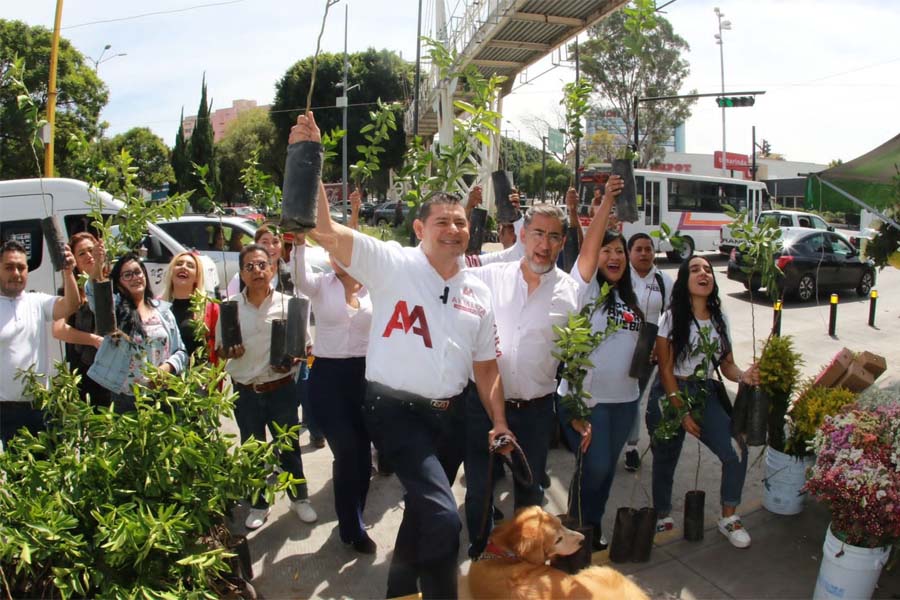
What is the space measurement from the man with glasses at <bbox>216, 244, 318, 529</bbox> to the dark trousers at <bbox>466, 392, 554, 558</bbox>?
1180mm

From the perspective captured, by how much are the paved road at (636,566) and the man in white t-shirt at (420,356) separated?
810 millimetres

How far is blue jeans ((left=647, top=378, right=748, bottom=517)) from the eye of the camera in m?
3.83

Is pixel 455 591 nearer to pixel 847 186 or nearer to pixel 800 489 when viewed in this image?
pixel 800 489

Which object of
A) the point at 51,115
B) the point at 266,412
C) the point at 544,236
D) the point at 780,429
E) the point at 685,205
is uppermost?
the point at 685,205

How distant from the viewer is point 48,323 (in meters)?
3.99

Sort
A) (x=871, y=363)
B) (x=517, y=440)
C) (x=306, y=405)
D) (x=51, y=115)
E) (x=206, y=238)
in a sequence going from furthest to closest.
→ 1. (x=206, y=238)
2. (x=306, y=405)
3. (x=51, y=115)
4. (x=871, y=363)
5. (x=517, y=440)

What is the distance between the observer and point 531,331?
131 inches

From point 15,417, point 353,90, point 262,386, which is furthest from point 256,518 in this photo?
point 353,90

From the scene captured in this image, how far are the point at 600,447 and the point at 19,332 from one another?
134 inches

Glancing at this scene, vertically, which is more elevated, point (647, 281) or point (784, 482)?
point (647, 281)

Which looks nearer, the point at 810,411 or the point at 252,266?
the point at 810,411

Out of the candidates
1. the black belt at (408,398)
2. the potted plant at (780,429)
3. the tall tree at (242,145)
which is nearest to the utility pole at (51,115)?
the black belt at (408,398)

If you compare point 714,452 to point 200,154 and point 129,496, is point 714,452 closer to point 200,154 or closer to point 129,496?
point 129,496

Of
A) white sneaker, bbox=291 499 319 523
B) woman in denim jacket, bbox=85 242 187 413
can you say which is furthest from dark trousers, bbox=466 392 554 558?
woman in denim jacket, bbox=85 242 187 413
